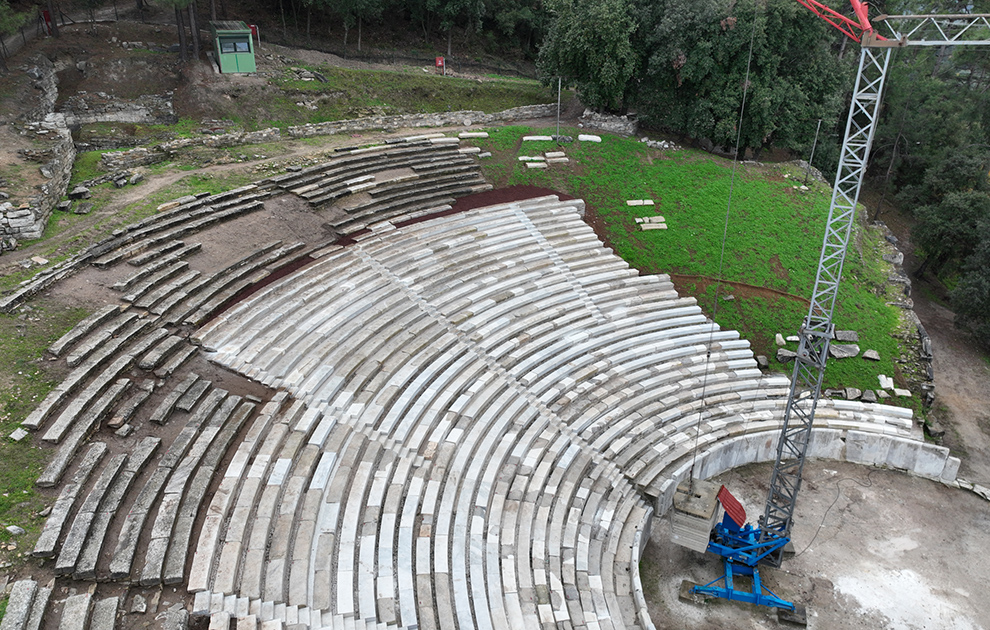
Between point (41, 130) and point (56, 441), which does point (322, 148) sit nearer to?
point (41, 130)

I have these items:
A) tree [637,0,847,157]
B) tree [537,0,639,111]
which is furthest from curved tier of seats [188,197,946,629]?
tree [637,0,847,157]

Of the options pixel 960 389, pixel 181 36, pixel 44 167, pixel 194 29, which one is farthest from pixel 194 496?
pixel 194 29

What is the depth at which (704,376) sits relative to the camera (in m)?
20.5

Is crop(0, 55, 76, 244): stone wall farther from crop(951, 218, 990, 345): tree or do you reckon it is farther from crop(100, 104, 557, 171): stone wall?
crop(951, 218, 990, 345): tree

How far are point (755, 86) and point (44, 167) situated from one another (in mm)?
30233

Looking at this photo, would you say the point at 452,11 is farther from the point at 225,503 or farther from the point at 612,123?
the point at 225,503

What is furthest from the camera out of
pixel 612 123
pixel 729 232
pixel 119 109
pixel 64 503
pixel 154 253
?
pixel 612 123

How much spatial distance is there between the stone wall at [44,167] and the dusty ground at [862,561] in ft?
63.8

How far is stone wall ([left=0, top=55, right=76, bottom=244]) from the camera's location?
702 inches

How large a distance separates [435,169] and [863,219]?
70.8 ft

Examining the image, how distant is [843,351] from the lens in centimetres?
2230

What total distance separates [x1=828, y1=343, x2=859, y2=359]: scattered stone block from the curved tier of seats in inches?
94.9

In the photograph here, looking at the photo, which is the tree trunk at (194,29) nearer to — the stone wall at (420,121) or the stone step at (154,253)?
the stone wall at (420,121)

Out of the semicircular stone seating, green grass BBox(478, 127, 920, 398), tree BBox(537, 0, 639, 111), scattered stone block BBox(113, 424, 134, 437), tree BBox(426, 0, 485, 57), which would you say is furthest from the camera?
tree BBox(426, 0, 485, 57)
